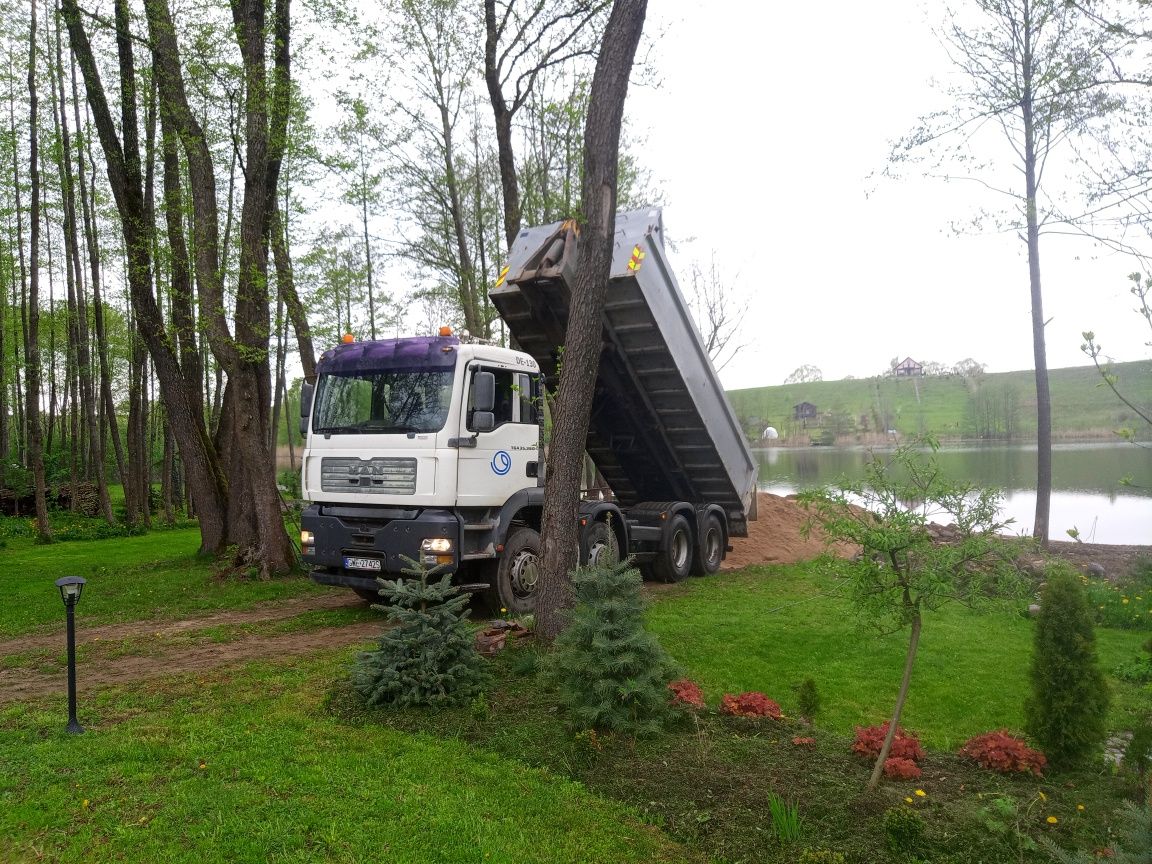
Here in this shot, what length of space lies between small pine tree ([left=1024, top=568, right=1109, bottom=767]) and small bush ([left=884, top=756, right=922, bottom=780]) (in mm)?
777

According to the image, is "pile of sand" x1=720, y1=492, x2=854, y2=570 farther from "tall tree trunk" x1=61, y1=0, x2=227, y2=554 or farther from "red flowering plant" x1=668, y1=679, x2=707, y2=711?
"tall tree trunk" x1=61, y1=0, x2=227, y2=554

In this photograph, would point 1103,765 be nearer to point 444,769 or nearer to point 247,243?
point 444,769

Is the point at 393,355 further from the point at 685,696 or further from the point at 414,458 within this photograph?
the point at 685,696

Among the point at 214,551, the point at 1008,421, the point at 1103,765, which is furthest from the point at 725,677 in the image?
the point at 1008,421

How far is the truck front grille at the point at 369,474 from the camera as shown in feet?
25.7

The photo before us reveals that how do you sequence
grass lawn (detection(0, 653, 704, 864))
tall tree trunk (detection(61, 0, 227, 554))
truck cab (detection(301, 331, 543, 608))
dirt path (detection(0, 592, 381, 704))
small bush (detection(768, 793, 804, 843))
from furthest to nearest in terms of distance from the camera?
tall tree trunk (detection(61, 0, 227, 554))
truck cab (detection(301, 331, 543, 608))
dirt path (detection(0, 592, 381, 704))
grass lawn (detection(0, 653, 704, 864))
small bush (detection(768, 793, 804, 843))

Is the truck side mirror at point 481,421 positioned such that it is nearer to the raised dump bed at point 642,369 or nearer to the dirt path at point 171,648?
the raised dump bed at point 642,369

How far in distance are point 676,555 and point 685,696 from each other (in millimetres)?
6243

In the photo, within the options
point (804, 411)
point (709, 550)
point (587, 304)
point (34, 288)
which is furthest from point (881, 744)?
point (804, 411)

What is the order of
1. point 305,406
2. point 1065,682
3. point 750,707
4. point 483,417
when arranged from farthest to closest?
point 305,406 → point 483,417 → point 750,707 → point 1065,682

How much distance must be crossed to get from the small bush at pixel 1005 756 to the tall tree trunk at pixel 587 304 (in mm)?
3054

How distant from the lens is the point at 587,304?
629 centimetres

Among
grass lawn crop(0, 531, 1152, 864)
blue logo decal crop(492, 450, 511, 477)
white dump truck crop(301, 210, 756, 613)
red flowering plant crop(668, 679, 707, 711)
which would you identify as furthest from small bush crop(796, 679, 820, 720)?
blue logo decal crop(492, 450, 511, 477)

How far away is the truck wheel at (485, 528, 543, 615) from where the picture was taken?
832cm
